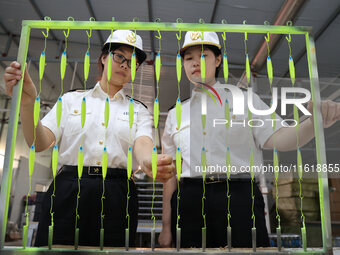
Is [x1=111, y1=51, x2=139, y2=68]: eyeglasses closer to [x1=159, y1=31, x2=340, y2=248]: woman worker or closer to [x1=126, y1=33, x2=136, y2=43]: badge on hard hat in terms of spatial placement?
[x1=126, y1=33, x2=136, y2=43]: badge on hard hat

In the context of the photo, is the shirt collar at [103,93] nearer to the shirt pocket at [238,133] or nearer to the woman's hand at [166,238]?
the shirt pocket at [238,133]

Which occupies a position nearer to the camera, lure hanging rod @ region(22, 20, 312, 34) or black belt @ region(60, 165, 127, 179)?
lure hanging rod @ region(22, 20, 312, 34)

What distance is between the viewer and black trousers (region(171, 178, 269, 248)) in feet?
4.68

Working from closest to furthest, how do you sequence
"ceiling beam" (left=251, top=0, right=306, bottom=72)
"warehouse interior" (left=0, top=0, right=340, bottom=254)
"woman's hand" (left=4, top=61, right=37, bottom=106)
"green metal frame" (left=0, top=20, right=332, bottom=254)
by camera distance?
"green metal frame" (left=0, top=20, right=332, bottom=254) → "woman's hand" (left=4, top=61, right=37, bottom=106) → "ceiling beam" (left=251, top=0, right=306, bottom=72) → "warehouse interior" (left=0, top=0, right=340, bottom=254)

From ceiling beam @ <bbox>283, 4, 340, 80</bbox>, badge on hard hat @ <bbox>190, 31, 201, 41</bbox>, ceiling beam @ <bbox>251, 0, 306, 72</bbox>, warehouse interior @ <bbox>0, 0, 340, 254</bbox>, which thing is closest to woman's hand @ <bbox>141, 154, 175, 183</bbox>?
badge on hard hat @ <bbox>190, 31, 201, 41</bbox>

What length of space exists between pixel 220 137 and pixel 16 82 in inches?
38.4

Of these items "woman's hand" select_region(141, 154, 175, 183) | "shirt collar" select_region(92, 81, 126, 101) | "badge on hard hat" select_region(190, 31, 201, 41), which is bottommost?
"woman's hand" select_region(141, 154, 175, 183)

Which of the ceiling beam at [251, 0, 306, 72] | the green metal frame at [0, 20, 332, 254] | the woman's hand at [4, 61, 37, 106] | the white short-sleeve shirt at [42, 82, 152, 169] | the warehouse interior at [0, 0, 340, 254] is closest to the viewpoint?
the green metal frame at [0, 20, 332, 254]

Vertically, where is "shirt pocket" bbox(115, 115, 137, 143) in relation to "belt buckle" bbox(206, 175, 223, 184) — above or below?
above

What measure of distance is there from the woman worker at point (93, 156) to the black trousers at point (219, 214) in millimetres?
262

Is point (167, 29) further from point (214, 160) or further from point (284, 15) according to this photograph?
point (284, 15)

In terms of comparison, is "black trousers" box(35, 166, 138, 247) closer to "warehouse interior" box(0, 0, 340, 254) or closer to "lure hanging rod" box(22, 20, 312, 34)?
"lure hanging rod" box(22, 20, 312, 34)

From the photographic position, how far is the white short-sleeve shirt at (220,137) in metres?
1.54

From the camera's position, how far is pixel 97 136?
1527 millimetres
